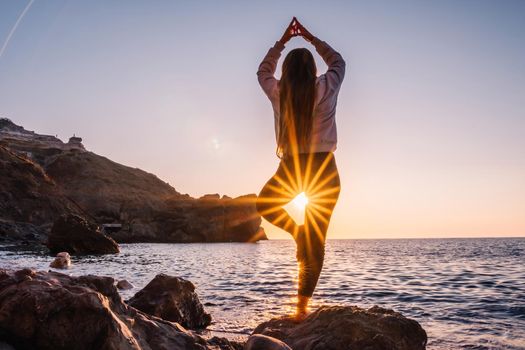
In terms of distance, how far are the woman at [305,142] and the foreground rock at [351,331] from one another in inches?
15.5

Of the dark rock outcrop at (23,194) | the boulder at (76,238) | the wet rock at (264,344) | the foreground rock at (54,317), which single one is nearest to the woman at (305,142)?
the wet rock at (264,344)

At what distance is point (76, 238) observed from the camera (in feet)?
119

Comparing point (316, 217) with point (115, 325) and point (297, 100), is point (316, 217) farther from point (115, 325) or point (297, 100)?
point (115, 325)

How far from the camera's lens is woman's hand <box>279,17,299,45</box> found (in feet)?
13.2

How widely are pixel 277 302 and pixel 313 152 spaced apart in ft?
22.7

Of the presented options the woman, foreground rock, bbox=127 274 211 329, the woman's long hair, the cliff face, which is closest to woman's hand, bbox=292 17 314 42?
A: the woman

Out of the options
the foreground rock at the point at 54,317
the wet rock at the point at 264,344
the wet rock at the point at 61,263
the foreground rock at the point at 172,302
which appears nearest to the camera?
the foreground rock at the point at 54,317

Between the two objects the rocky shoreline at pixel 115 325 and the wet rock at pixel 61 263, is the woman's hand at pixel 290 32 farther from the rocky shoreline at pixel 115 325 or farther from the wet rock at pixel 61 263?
the wet rock at pixel 61 263

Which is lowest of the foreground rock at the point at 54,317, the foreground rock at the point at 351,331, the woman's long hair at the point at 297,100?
the foreground rock at the point at 351,331

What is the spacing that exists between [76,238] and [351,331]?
3687cm

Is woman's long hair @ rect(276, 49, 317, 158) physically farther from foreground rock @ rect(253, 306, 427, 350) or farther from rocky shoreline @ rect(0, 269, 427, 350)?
foreground rock @ rect(253, 306, 427, 350)

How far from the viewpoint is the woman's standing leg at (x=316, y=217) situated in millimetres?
3787

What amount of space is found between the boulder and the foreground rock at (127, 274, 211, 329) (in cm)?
3209

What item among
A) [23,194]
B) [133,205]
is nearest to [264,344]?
[23,194]
